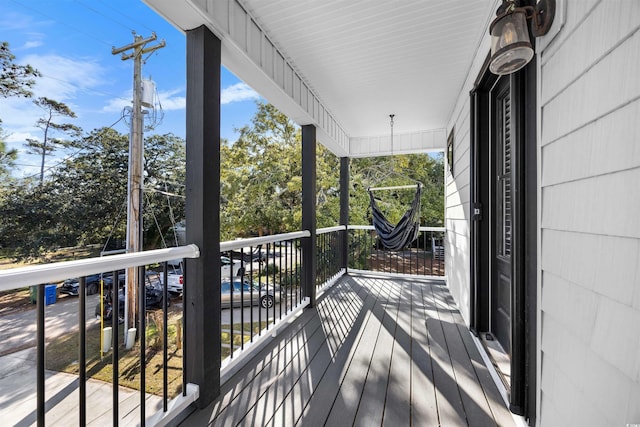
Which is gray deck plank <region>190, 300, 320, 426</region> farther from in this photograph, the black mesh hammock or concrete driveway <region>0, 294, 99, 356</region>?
concrete driveway <region>0, 294, 99, 356</region>

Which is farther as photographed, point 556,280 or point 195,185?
point 195,185

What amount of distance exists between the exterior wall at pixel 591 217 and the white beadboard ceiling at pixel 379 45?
3.53 feet

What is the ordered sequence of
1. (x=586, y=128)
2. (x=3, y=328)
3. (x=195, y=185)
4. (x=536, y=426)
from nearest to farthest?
(x=586, y=128) → (x=536, y=426) → (x=195, y=185) → (x=3, y=328)

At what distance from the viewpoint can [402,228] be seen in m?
4.24

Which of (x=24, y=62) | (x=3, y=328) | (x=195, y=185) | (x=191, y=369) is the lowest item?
(x=3, y=328)

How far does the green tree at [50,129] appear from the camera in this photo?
20.9 feet

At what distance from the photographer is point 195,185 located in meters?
1.49

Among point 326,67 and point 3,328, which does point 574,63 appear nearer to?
point 326,67

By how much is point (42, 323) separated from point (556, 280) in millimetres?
1862

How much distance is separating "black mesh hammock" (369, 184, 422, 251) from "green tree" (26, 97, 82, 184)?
7.80 metres

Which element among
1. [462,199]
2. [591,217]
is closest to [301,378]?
[591,217]

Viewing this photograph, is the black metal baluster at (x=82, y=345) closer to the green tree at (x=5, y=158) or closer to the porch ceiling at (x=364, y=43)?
the porch ceiling at (x=364, y=43)

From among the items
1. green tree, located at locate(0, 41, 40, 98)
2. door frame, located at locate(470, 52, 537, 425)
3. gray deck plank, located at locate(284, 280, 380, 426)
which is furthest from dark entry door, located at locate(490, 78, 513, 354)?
green tree, located at locate(0, 41, 40, 98)

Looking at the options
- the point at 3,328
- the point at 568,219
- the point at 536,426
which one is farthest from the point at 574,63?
the point at 3,328
